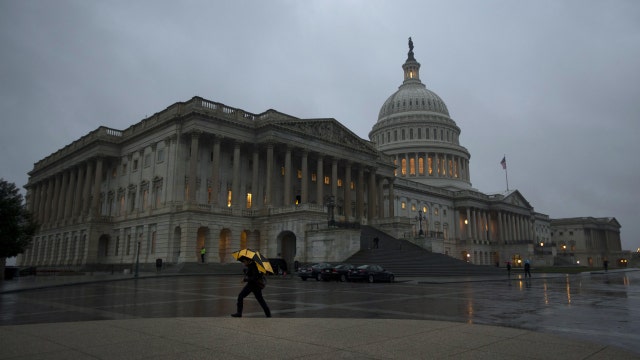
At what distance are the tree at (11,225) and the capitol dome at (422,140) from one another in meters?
91.8

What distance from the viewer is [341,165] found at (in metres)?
69.2

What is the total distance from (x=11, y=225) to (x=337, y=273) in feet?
91.9

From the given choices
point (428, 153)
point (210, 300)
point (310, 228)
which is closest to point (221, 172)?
point (310, 228)

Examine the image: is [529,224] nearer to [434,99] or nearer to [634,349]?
[434,99]

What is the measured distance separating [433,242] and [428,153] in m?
66.7

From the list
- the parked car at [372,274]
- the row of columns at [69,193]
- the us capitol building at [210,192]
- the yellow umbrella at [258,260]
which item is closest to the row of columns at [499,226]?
the us capitol building at [210,192]

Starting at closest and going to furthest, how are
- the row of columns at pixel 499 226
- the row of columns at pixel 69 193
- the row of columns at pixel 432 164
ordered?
1. the row of columns at pixel 69 193
2. the row of columns at pixel 499 226
3. the row of columns at pixel 432 164

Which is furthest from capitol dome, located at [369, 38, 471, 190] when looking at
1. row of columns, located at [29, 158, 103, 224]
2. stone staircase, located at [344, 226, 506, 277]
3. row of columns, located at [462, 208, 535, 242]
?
row of columns, located at [29, 158, 103, 224]

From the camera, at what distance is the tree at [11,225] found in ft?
129

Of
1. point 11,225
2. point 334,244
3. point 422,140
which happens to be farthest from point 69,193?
point 422,140

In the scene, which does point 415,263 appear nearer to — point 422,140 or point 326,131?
point 326,131

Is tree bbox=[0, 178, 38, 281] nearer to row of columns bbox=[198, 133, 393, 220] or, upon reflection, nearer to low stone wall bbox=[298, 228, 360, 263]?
row of columns bbox=[198, 133, 393, 220]

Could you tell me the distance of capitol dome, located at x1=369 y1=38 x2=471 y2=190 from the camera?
407 ft

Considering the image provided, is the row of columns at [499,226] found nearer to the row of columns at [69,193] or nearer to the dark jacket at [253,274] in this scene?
the row of columns at [69,193]
